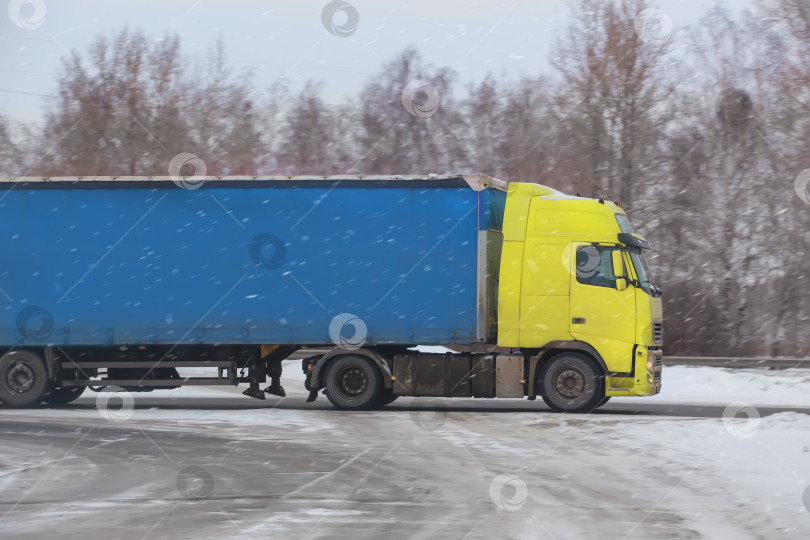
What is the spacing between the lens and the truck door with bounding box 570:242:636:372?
1662 centimetres

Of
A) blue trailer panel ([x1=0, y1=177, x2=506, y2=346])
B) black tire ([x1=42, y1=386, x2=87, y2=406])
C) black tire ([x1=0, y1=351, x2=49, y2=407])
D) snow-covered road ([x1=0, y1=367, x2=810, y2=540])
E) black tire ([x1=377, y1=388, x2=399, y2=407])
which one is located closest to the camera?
snow-covered road ([x1=0, y1=367, x2=810, y2=540])

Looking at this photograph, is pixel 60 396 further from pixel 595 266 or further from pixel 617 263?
pixel 617 263

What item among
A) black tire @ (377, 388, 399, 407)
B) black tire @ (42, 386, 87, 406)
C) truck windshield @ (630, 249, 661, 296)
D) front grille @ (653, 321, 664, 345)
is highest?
truck windshield @ (630, 249, 661, 296)

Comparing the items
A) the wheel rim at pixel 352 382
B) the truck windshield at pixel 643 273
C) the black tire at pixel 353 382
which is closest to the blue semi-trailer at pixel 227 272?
the black tire at pixel 353 382

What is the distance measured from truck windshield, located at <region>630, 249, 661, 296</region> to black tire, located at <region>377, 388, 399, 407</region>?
13.6 ft

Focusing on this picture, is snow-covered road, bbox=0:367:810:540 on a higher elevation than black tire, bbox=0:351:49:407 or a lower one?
lower

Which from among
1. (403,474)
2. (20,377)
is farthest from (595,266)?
(20,377)

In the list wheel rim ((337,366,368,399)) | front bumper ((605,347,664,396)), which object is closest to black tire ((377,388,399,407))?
wheel rim ((337,366,368,399))

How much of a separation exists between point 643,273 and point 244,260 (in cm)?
611

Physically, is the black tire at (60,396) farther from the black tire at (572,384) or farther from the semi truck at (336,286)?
the black tire at (572,384)

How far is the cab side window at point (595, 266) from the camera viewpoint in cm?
1683

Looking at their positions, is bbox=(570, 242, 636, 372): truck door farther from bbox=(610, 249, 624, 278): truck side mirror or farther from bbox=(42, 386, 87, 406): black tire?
bbox=(42, 386, 87, 406): black tire

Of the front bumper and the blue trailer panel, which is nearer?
the front bumper

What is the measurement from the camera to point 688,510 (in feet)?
27.3
